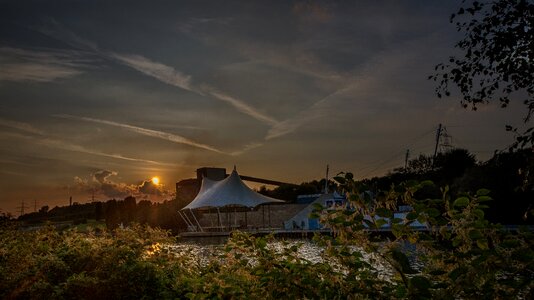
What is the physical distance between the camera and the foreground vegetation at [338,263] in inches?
108

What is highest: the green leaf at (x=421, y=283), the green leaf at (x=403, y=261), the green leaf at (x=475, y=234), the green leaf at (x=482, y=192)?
the green leaf at (x=482, y=192)

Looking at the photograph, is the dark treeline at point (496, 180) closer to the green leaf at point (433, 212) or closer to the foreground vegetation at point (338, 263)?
the foreground vegetation at point (338, 263)

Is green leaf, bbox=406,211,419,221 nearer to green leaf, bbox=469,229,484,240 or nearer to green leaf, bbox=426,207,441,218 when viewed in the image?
green leaf, bbox=426,207,441,218

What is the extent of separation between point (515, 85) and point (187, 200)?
183ft

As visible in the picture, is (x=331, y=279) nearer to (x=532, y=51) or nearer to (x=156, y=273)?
(x=156, y=273)

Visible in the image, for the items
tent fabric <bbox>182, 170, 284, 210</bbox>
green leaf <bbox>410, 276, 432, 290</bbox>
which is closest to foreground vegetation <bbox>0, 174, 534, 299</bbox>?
green leaf <bbox>410, 276, 432, 290</bbox>

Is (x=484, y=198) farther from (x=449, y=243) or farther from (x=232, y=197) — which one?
(x=232, y=197)

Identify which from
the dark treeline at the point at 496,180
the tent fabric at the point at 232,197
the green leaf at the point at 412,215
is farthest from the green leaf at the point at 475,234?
the tent fabric at the point at 232,197

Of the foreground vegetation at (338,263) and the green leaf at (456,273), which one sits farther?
the foreground vegetation at (338,263)

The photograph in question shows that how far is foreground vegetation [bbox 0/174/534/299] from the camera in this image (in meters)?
2.74

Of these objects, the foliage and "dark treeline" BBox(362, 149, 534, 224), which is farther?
"dark treeline" BBox(362, 149, 534, 224)

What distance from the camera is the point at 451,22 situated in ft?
24.9

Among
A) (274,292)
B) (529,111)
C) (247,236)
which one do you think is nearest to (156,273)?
(247,236)

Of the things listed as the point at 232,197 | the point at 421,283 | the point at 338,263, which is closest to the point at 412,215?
the point at 421,283
